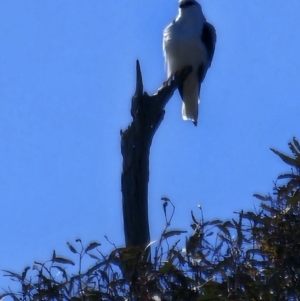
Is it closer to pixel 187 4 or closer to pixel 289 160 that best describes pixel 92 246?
pixel 289 160

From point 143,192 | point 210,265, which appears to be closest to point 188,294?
point 210,265

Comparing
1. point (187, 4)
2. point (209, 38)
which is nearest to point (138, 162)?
point (209, 38)

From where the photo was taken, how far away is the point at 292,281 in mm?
3043

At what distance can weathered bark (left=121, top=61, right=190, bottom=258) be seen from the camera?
4289 millimetres

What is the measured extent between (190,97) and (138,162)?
4928mm

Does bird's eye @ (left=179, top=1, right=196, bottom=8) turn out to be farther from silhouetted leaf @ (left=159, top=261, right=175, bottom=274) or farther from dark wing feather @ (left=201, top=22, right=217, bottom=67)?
silhouetted leaf @ (left=159, top=261, right=175, bottom=274)

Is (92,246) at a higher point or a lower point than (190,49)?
lower

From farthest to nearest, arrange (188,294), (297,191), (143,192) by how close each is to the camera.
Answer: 1. (143,192)
2. (297,191)
3. (188,294)

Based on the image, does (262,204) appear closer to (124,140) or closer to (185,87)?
(124,140)

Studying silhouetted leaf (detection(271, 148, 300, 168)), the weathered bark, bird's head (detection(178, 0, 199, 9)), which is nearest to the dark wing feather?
bird's head (detection(178, 0, 199, 9))

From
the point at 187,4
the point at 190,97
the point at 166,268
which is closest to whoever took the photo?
the point at 166,268

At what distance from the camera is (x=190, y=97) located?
30.6 ft

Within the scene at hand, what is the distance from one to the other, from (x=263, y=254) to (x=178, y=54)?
19.0ft

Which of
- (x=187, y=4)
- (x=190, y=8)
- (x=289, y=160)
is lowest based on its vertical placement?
(x=289, y=160)
